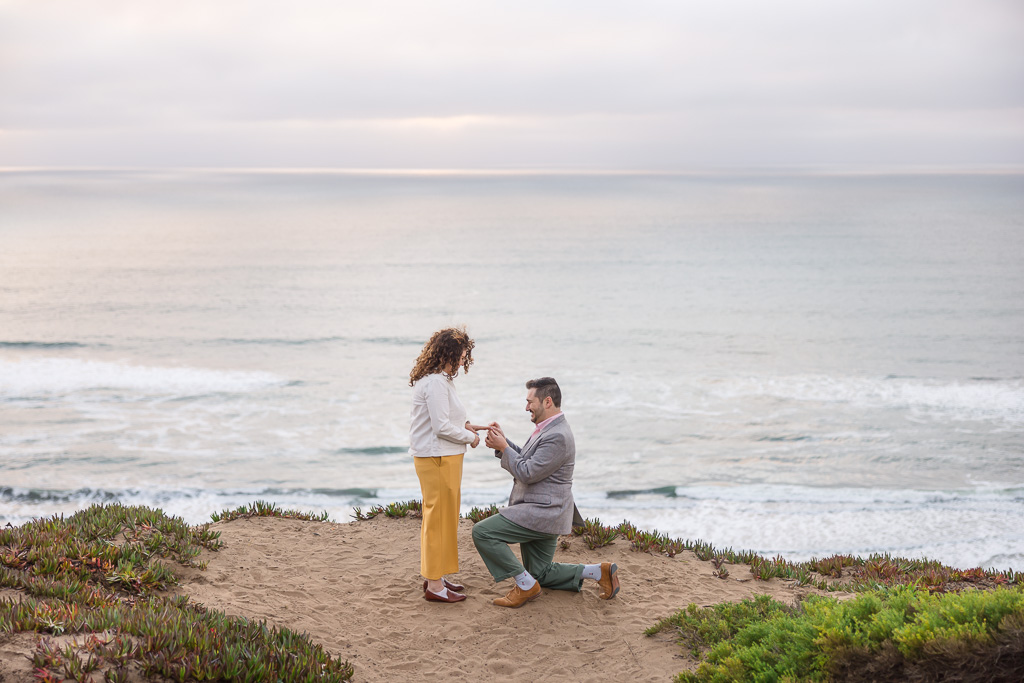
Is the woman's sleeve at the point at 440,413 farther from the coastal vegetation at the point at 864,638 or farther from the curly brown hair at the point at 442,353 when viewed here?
the coastal vegetation at the point at 864,638

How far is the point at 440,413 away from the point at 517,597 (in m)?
2.03

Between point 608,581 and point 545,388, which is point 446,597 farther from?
point 545,388

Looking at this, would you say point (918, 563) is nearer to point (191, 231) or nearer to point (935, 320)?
point (935, 320)

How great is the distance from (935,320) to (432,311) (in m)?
28.8

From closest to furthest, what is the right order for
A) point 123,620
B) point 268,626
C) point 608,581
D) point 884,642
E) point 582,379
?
1. point 884,642
2. point 123,620
3. point 268,626
4. point 608,581
5. point 582,379

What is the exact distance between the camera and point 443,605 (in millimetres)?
7379

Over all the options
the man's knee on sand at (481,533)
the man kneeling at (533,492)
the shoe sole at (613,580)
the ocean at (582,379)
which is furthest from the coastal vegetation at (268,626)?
the ocean at (582,379)

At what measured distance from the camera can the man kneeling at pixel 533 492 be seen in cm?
662

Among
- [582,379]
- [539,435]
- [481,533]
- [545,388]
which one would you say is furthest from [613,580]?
[582,379]

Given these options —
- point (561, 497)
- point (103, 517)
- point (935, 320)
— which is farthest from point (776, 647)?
point (935, 320)

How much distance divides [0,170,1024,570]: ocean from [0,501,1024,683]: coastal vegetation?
522 centimetres

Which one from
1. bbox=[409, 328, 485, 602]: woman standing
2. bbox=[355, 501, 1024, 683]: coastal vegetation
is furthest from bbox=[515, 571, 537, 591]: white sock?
bbox=[355, 501, 1024, 683]: coastal vegetation

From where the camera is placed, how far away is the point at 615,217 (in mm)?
114000

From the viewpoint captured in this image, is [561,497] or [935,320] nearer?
[561,497]
